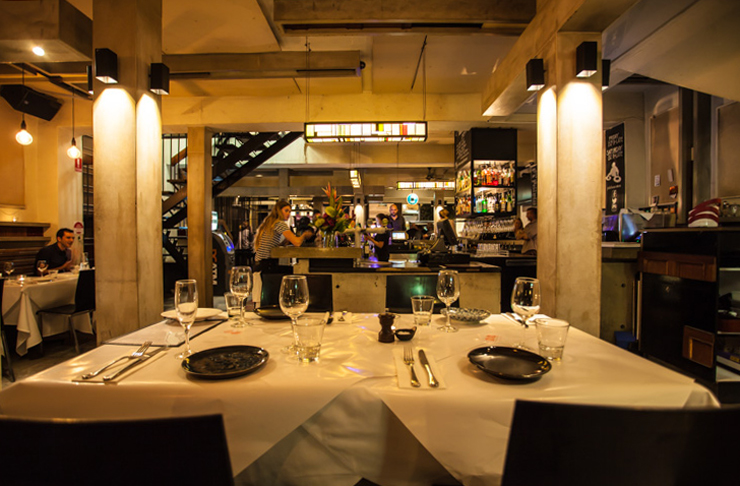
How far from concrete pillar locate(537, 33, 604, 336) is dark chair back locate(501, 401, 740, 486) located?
266cm

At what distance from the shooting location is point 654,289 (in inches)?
148

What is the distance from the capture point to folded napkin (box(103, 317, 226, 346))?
1624mm

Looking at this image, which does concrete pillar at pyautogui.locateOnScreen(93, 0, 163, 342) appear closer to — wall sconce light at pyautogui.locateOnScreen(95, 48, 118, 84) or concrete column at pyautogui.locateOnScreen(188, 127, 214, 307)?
wall sconce light at pyautogui.locateOnScreen(95, 48, 118, 84)

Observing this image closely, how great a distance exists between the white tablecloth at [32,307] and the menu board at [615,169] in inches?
350

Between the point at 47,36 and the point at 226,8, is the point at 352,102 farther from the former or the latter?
the point at 47,36

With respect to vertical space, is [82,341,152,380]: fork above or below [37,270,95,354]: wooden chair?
above

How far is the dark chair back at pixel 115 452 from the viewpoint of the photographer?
65cm

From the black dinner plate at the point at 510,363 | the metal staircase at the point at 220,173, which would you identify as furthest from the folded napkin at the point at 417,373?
the metal staircase at the point at 220,173

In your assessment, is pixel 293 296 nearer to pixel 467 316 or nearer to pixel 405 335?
pixel 405 335

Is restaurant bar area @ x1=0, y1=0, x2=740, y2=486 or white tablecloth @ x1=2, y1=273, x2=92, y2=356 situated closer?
restaurant bar area @ x1=0, y1=0, x2=740, y2=486

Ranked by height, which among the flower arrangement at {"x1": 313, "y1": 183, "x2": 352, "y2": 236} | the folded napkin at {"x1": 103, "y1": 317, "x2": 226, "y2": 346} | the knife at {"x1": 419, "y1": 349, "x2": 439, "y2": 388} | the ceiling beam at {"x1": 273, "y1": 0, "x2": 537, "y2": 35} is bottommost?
the folded napkin at {"x1": 103, "y1": 317, "x2": 226, "y2": 346}

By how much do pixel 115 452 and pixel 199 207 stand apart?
7.15m

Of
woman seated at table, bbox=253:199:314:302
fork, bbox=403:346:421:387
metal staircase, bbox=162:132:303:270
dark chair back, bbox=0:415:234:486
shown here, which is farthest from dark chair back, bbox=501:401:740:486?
metal staircase, bbox=162:132:303:270

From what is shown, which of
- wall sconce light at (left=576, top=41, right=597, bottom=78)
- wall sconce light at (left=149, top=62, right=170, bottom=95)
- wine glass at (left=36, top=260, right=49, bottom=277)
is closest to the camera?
wall sconce light at (left=576, top=41, right=597, bottom=78)
